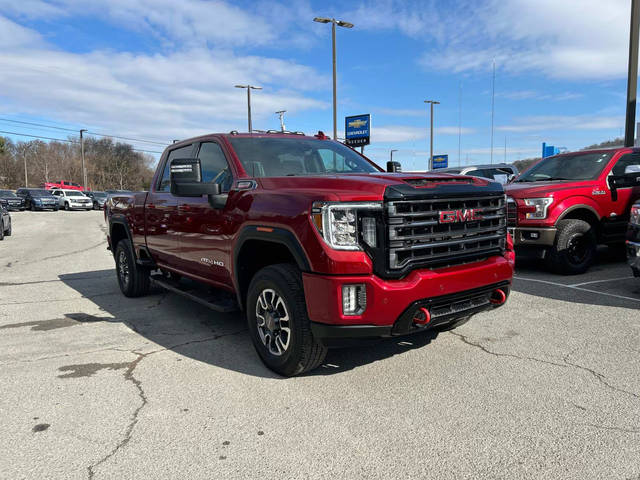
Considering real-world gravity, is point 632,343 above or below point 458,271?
below

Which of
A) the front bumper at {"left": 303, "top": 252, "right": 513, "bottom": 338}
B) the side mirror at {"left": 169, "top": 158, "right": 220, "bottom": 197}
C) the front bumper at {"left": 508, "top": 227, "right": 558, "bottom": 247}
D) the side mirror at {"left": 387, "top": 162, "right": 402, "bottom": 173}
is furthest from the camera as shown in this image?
the front bumper at {"left": 508, "top": 227, "right": 558, "bottom": 247}

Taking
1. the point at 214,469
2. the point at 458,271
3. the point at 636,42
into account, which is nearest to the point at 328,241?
the point at 458,271

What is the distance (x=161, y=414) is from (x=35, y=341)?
7.89 feet

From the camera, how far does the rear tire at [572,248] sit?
7238 mm

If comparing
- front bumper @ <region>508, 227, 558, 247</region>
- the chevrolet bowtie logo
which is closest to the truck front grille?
front bumper @ <region>508, 227, 558, 247</region>

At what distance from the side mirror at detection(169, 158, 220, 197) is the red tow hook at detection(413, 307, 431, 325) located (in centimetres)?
199

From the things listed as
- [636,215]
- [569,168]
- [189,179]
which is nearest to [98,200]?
[569,168]

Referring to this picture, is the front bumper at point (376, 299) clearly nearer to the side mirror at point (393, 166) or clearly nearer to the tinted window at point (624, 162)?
the side mirror at point (393, 166)

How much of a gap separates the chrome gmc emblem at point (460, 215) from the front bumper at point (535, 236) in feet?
12.4

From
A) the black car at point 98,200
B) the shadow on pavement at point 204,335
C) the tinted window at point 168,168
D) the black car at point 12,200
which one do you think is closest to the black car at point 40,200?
the black car at point 12,200

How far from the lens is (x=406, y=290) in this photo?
128 inches

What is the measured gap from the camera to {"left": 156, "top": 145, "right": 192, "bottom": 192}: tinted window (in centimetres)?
554

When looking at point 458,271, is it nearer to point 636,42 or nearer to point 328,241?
point 328,241

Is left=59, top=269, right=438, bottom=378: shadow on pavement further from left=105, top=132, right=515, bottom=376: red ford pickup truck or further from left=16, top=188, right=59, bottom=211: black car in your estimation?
left=16, top=188, right=59, bottom=211: black car
